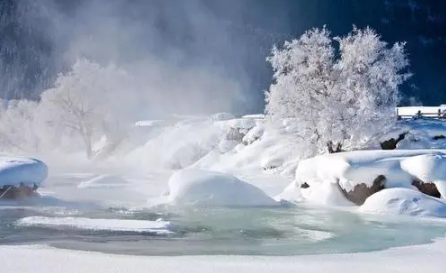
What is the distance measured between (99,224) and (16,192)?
11981 millimetres

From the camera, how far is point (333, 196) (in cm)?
3772

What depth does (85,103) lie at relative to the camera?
8719cm

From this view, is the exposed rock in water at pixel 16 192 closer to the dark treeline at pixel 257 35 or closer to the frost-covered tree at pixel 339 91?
the frost-covered tree at pixel 339 91

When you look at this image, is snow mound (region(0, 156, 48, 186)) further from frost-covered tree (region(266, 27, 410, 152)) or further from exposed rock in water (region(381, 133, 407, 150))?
exposed rock in water (region(381, 133, 407, 150))

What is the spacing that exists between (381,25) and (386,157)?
132 meters

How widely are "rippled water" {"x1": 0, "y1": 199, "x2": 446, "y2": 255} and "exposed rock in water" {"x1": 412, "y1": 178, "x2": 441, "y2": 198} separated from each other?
5.17m

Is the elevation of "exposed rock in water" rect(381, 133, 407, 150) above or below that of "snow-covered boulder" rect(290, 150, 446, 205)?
above

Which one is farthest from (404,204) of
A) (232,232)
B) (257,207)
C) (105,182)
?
(105,182)

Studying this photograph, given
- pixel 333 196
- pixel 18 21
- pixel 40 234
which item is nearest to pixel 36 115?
pixel 333 196

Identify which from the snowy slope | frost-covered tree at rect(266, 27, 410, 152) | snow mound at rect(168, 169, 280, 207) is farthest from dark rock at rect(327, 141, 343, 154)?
snow mound at rect(168, 169, 280, 207)

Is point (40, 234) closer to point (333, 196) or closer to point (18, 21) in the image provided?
point (333, 196)

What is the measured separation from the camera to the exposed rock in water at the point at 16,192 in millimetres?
37219

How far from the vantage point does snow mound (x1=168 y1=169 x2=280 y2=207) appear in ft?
119

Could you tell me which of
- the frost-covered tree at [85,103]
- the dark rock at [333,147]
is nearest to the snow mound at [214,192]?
the dark rock at [333,147]
